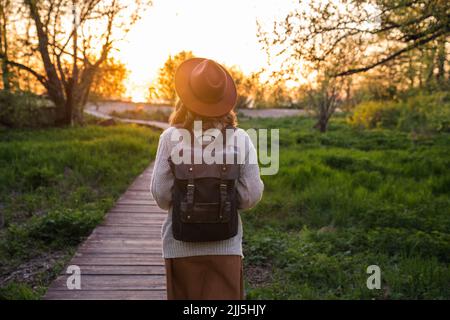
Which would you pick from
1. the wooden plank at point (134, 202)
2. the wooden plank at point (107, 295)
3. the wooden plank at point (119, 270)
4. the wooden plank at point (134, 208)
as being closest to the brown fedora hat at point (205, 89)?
the wooden plank at point (107, 295)

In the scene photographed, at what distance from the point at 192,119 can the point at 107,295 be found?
2226 mm

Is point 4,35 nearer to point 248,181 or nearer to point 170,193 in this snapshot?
point 170,193

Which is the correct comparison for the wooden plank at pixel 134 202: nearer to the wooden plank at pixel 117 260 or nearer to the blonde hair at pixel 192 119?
the wooden plank at pixel 117 260

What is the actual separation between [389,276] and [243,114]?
4073 cm

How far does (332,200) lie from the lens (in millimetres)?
7898

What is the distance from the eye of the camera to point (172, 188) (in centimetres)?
263

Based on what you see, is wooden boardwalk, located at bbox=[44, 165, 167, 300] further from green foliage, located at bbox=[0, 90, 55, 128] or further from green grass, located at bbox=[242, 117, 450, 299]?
green foliage, located at bbox=[0, 90, 55, 128]

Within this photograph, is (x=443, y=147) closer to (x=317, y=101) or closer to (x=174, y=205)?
(x=317, y=101)

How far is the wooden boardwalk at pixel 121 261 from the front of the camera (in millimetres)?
4172

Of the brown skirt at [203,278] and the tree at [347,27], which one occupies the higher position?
the tree at [347,27]

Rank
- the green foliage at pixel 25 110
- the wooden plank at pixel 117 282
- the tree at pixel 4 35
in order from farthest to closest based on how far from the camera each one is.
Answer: the green foliage at pixel 25 110 < the tree at pixel 4 35 < the wooden plank at pixel 117 282

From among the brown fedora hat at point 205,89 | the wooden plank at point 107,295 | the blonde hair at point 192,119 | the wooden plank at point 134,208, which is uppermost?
the brown fedora hat at point 205,89

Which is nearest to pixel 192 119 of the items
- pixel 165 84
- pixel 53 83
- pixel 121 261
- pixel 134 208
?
pixel 121 261
